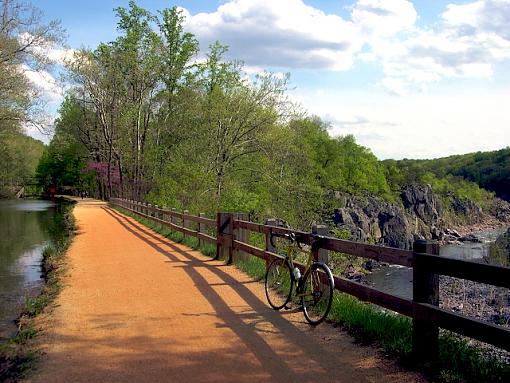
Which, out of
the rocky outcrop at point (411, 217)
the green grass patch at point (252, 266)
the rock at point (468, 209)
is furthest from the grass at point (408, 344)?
the rock at point (468, 209)

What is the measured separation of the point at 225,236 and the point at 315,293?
5.57 metres

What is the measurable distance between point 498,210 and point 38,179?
98527 millimetres

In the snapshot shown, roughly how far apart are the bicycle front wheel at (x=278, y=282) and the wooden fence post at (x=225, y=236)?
344 centimetres

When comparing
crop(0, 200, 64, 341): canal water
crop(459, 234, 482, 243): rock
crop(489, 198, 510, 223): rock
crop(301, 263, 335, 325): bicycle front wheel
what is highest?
crop(301, 263, 335, 325): bicycle front wheel

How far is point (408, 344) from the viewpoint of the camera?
5418 mm

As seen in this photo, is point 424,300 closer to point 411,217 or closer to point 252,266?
point 252,266

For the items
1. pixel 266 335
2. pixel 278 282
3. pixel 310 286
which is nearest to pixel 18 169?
pixel 278 282

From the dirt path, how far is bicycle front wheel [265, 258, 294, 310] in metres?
0.20

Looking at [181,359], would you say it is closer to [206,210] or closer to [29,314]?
[29,314]

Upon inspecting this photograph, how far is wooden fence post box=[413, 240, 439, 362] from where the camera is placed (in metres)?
4.95

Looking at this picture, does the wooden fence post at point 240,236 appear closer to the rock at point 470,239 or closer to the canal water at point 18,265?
the canal water at point 18,265

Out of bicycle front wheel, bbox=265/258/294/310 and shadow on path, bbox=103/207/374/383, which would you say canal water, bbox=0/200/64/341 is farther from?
bicycle front wheel, bbox=265/258/294/310

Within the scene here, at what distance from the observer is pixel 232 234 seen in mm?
11953

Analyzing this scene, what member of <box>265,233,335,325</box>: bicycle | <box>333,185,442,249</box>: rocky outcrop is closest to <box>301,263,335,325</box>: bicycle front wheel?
<box>265,233,335,325</box>: bicycle
